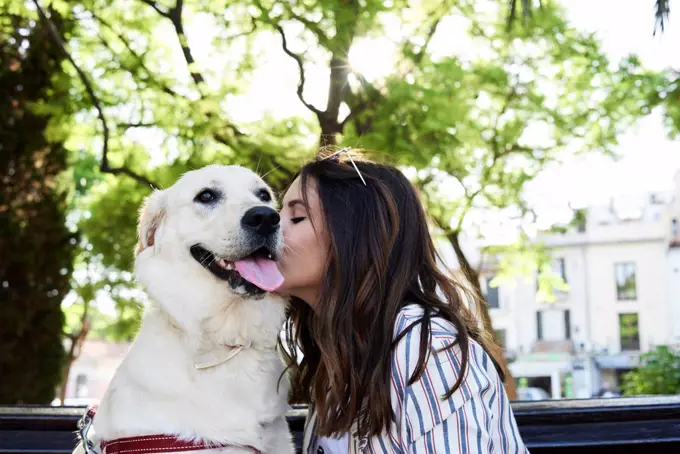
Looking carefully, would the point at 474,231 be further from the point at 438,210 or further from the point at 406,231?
the point at 406,231

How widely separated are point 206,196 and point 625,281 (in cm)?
3079

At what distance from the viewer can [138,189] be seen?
852 cm

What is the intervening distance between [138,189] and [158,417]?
23.0ft

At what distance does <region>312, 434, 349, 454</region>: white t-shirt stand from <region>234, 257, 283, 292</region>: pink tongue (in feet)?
1.49

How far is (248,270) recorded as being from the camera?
2.12 meters

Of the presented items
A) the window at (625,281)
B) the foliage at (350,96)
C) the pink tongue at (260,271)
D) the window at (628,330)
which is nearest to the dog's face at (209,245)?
the pink tongue at (260,271)

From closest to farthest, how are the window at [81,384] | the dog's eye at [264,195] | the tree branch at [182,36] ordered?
1. the dog's eye at [264,195]
2. the tree branch at [182,36]
3. the window at [81,384]

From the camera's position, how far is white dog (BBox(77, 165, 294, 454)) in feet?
6.06

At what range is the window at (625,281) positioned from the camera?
30.2m

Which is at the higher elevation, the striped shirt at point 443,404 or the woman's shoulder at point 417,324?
the woman's shoulder at point 417,324

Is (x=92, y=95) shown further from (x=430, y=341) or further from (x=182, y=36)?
(x=430, y=341)

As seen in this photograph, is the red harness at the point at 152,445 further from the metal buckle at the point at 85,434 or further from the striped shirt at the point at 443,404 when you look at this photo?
the striped shirt at the point at 443,404

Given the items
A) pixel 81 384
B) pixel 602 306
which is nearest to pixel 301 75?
pixel 602 306

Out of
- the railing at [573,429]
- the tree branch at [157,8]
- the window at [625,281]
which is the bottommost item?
the window at [625,281]
